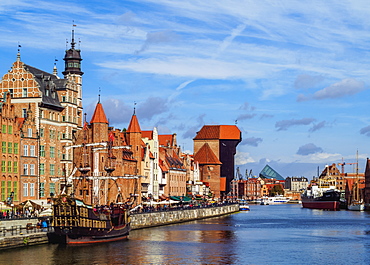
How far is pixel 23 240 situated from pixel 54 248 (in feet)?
11.7

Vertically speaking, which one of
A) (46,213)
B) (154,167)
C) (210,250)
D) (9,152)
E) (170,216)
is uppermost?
(9,152)

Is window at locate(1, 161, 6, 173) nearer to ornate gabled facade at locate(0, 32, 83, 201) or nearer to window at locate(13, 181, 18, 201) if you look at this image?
ornate gabled facade at locate(0, 32, 83, 201)

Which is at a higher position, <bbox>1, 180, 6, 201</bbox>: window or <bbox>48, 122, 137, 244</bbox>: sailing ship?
<bbox>1, 180, 6, 201</bbox>: window

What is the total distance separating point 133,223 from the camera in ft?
320

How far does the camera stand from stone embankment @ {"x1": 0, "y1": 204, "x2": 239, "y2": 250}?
67.1 m

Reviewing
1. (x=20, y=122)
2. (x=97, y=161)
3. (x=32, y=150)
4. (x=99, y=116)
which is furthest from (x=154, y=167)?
(x=20, y=122)

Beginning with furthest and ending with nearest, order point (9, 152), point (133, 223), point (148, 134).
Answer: point (148, 134) < point (133, 223) < point (9, 152)

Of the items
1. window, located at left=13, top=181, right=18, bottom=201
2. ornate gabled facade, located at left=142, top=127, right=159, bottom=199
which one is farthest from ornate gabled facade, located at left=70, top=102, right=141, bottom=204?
ornate gabled facade, located at left=142, top=127, right=159, bottom=199

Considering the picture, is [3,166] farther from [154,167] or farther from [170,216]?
[154,167]

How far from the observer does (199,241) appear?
81688 mm

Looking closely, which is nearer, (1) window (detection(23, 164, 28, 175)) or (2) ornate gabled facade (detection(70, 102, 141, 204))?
(1) window (detection(23, 164, 28, 175))

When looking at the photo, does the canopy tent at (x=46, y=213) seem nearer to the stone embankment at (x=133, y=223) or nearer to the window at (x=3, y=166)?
the stone embankment at (x=133, y=223)

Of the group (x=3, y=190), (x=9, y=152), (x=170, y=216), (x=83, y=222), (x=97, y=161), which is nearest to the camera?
(x=83, y=222)

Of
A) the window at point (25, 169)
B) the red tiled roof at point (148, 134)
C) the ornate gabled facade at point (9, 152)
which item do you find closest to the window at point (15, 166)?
the ornate gabled facade at point (9, 152)
